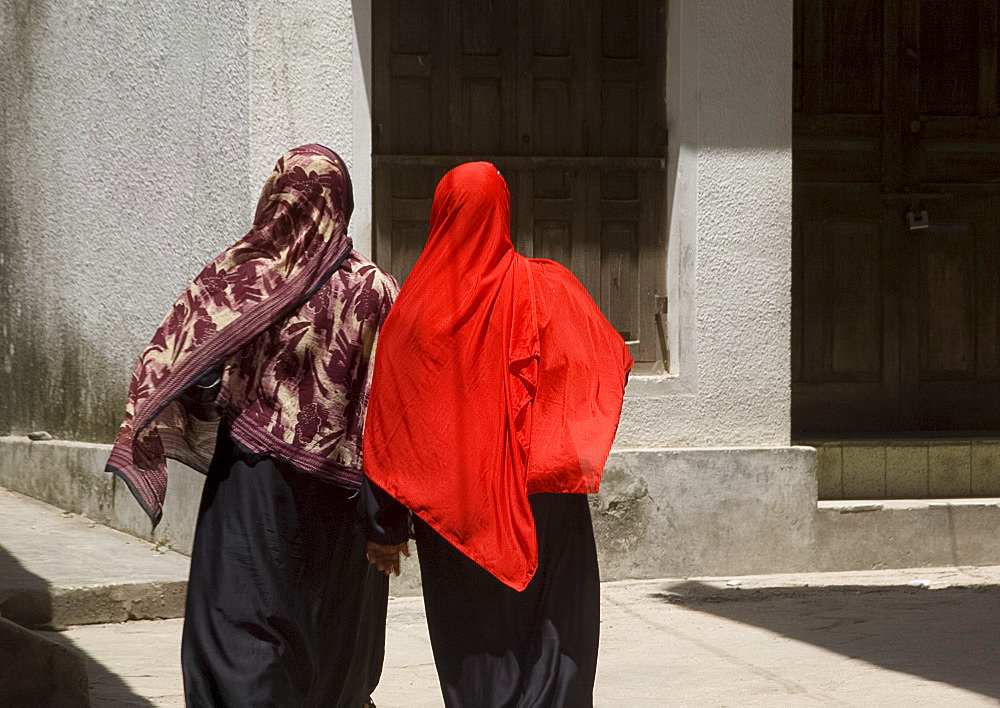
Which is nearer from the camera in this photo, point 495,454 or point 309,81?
point 495,454

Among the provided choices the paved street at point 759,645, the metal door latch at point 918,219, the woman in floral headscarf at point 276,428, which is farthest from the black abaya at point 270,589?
the metal door latch at point 918,219

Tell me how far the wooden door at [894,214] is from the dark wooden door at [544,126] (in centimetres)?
109

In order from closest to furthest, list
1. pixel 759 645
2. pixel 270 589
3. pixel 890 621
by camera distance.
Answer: pixel 270 589, pixel 759 645, pixel 890 621

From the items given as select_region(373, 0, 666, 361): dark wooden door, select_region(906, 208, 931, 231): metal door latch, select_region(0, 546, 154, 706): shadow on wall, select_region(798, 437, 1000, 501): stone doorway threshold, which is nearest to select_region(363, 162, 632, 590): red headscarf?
select_region(0, 546, 154, 706): shadow on wall

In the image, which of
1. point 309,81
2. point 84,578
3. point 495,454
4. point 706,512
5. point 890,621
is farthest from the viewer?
point 706,512

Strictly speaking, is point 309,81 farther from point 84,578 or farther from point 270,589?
point 270,589

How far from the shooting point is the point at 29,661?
13.8ft

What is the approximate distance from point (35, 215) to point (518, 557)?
20.7 ft

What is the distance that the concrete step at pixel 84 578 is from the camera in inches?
241

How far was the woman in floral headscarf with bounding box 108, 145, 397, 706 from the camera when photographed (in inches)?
148

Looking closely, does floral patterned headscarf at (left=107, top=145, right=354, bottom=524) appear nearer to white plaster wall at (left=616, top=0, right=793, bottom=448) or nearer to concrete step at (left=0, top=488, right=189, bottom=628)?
concrete step at (left=0, top=488, right=189, bottom=628)

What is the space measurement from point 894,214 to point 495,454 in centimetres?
507

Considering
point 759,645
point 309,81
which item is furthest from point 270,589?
point 309,81

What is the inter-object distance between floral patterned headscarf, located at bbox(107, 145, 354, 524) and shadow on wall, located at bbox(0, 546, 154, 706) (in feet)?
2.05
